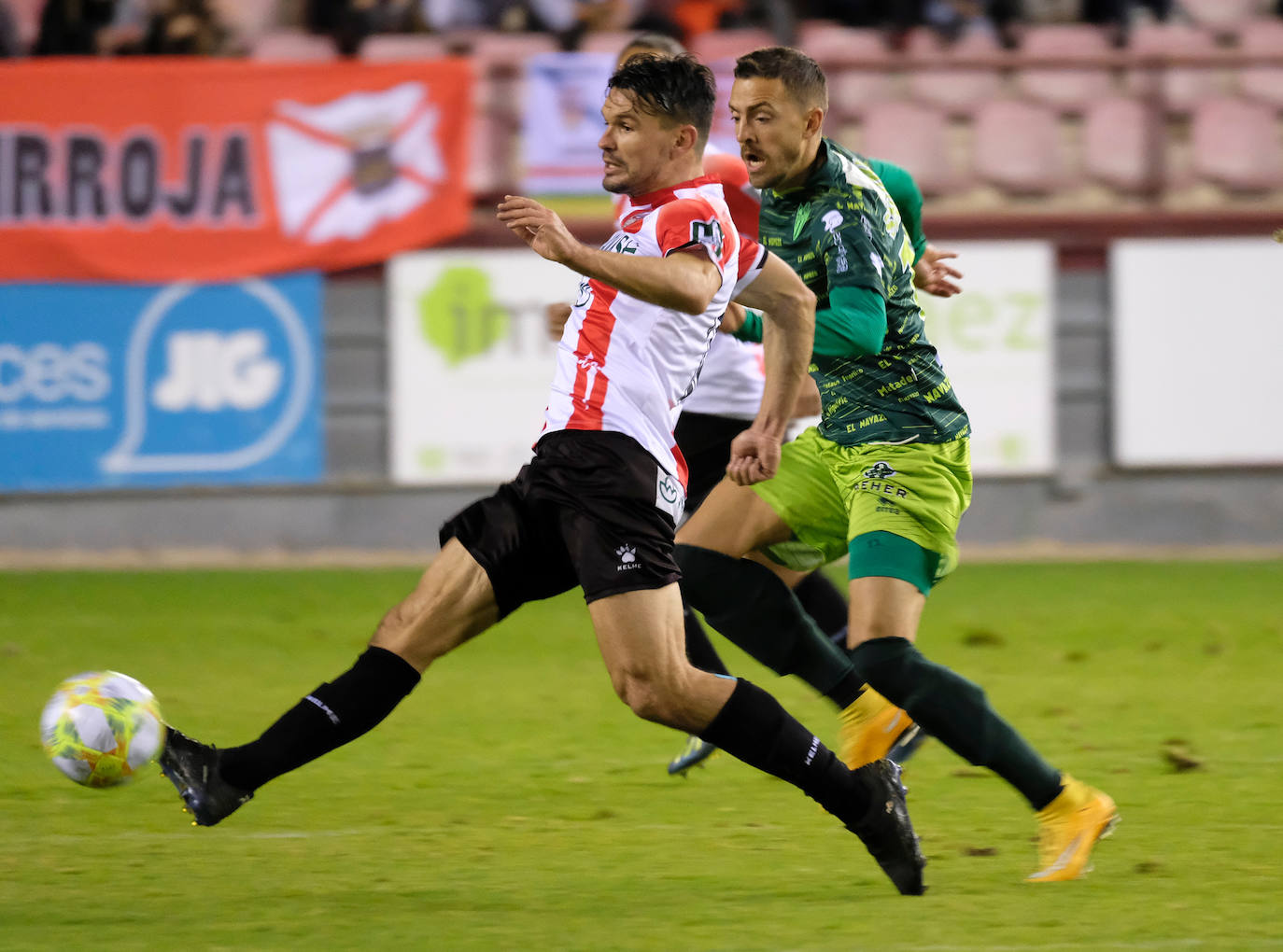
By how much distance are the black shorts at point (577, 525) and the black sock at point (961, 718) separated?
0.64 m

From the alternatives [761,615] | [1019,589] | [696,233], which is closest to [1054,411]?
[1019,589]

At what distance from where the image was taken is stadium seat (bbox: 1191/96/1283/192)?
1232cm

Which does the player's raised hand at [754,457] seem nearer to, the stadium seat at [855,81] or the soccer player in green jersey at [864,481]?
the soccer player in green jersey at [864,481]

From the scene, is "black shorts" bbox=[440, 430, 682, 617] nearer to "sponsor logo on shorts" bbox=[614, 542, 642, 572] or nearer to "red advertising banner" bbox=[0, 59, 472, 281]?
"sponsor logo on shorts" bbox=[614, 542, 642, 572]

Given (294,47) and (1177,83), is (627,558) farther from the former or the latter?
(1177,83)

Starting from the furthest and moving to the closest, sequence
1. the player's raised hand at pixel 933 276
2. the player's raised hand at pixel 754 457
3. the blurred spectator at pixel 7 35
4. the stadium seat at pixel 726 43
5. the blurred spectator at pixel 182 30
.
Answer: the stadium seat at pixel 726 43 < the blurred spectator at pixel 7 35 < the blurred spectator at pixel 182 30 < the player's raised hand at pixel 933 276 < the player's raised hand at pixel 754 457

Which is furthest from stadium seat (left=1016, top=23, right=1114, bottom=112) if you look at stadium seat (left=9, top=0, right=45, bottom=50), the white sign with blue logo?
stadium seat (left=9, top=0, right=45, bottom=50)

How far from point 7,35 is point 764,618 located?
871cm

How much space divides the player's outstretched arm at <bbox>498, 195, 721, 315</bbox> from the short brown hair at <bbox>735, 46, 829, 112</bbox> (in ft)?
2.50

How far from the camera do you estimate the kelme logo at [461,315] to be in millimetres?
11188

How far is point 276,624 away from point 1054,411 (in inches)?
203

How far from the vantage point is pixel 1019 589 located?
1002cm

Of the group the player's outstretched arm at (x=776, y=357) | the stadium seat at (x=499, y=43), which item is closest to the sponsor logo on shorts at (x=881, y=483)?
the player's outstretched arm at (x=776, y=357)

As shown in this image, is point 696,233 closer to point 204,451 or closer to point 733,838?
point 733,838
